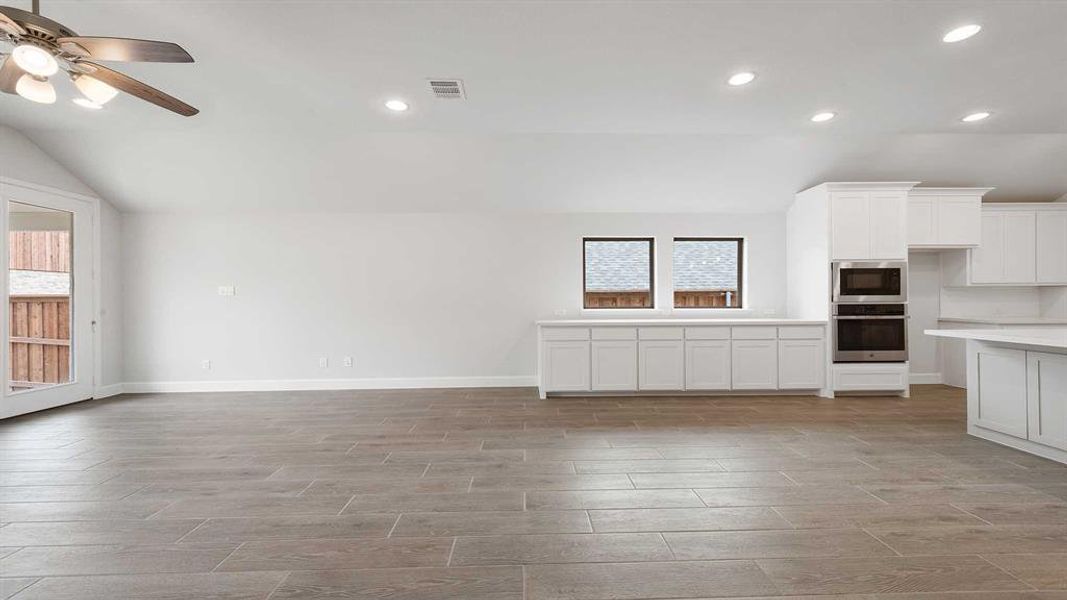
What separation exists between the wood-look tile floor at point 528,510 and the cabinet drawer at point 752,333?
4.16ft

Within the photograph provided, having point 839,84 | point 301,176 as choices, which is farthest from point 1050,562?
point 301,176

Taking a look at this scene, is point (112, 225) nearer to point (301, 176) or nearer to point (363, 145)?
point (301, 176)

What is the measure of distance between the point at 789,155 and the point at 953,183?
239cm

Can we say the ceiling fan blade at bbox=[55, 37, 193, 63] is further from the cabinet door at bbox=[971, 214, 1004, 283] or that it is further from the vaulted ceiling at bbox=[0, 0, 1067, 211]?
the cabinet door at bbox=[971, 214, 1004, 283]

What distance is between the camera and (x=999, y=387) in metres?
3.72

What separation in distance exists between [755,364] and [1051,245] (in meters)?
4.14

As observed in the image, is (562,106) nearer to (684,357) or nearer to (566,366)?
(566,366)

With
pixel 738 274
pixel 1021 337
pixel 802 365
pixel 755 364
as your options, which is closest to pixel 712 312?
pixel 738 274

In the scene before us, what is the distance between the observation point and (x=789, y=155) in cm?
529

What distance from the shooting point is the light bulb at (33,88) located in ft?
8.11

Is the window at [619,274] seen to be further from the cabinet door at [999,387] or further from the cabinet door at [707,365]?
the cabinet door at [999,387]

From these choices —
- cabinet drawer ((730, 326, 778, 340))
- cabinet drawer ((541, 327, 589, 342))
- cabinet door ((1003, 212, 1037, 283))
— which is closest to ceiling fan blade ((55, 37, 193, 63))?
cabinet drawer ((541, 327, 589, 342))

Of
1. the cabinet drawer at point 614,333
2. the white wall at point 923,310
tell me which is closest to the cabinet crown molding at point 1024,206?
the white wall at point 923,310

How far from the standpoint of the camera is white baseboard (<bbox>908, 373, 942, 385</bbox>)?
6.25 m
